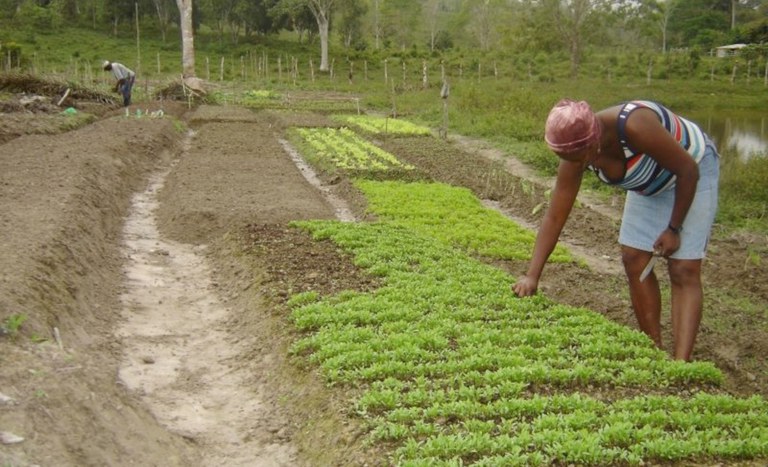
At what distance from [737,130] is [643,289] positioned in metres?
30.9

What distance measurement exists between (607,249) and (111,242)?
837cm

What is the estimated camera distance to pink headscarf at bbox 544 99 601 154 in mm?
5211

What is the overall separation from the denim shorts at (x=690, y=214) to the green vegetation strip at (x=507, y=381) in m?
1.01

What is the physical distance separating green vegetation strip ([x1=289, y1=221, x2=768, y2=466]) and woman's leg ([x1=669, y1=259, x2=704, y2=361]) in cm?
27

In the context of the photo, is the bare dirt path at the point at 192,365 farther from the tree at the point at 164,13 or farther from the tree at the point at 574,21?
the tree at the point at 164,13

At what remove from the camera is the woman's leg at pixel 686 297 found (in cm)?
581

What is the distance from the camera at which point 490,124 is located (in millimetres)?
28375

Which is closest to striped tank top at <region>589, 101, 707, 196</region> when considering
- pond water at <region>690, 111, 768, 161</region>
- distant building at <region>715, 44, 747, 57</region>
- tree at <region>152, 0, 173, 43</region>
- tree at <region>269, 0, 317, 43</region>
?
pond water at <region>690, 111, 768, 161</region>

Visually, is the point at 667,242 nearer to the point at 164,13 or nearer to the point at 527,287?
the point at 527,287

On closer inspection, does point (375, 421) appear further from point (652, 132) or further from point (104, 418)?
point (652, 132)

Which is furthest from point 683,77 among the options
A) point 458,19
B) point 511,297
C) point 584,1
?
point 511,297

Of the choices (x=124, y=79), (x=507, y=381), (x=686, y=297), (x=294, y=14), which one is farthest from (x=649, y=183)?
(x=294, y=14)

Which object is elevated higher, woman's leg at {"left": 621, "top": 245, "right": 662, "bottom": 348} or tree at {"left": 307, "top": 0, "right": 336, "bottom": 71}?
tree at {"left": 307, "top": 0, "right": 336, "bottom": 71}

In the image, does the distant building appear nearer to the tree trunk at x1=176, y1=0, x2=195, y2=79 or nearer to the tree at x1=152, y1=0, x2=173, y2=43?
the tree trunk at x1=176, y1=0, x2=195, y2=79
